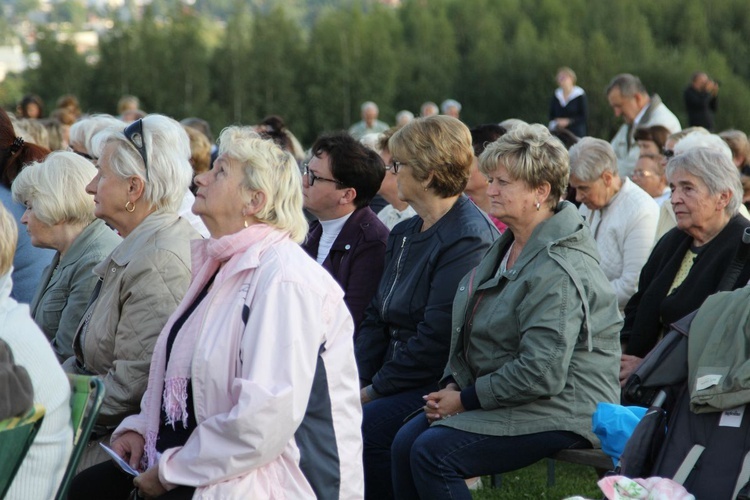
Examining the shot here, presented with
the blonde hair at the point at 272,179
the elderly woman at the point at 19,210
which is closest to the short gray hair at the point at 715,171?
the blonde hair at the point at 272,179

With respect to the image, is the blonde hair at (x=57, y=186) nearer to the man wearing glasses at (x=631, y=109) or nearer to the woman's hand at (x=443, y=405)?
the woman's hand at (x=443, y=405)

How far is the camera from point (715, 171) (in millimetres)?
4523

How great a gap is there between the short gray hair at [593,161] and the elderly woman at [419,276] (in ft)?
5.40

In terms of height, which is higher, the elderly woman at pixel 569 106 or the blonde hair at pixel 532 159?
the blonde hair at pixel 532 159

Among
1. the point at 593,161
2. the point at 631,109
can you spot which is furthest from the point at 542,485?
the point at 631,109

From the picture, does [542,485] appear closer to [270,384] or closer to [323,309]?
[323,309]

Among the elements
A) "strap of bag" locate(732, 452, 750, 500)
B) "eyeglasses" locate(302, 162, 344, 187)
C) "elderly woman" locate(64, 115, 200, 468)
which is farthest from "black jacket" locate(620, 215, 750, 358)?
"elderly woman" locate(64, 115, 200, 468)

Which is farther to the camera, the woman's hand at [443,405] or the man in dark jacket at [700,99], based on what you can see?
the man in dark jacket at [700,99]

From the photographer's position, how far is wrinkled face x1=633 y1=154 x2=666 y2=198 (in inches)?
284

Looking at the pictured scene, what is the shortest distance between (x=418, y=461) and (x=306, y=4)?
7428 centimetres

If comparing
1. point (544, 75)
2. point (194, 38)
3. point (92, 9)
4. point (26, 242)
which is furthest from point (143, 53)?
point (92, 9)

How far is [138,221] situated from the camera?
406cm

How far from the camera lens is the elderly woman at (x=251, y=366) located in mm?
2982

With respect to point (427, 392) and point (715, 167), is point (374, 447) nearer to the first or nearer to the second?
point (427, 392)
